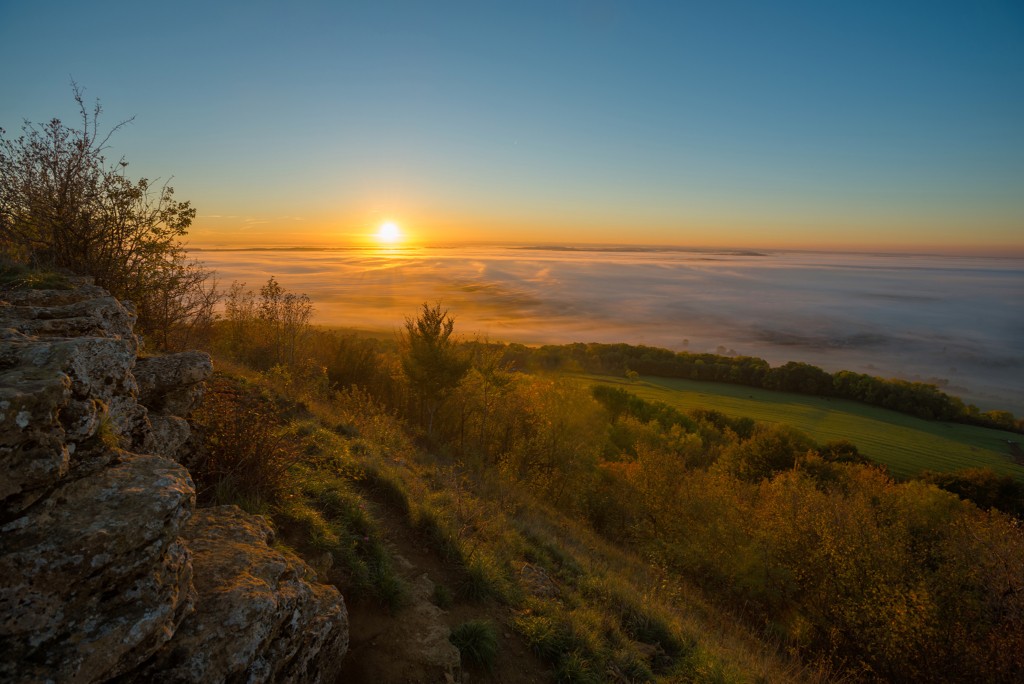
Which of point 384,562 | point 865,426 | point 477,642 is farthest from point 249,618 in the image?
point 865,426

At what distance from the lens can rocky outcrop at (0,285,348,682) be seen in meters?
2.81

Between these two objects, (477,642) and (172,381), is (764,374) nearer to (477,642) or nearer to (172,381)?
(477,642)

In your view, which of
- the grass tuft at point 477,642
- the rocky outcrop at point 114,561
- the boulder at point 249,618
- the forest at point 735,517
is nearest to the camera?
the rocky outcrop at point 114,561

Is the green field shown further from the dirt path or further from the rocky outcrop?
the rocky outcrop

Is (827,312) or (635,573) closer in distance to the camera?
(635,573)

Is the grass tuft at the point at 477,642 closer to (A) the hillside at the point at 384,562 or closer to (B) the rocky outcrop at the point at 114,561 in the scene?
(A) the hillside at the point at 384,562

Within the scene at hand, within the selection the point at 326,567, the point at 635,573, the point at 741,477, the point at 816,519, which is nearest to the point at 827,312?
the point at 741,477

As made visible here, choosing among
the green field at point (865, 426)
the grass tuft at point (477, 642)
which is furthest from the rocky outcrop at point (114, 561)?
the green field at point (865, 426)

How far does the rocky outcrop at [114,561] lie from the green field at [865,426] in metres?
70.1

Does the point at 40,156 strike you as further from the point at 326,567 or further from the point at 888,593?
the point at 888,593

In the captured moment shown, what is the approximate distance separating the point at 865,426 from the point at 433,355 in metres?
73.5

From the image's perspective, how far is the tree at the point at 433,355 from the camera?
985 inches

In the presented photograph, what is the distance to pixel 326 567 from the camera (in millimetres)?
5660

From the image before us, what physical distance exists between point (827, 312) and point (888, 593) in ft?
446
